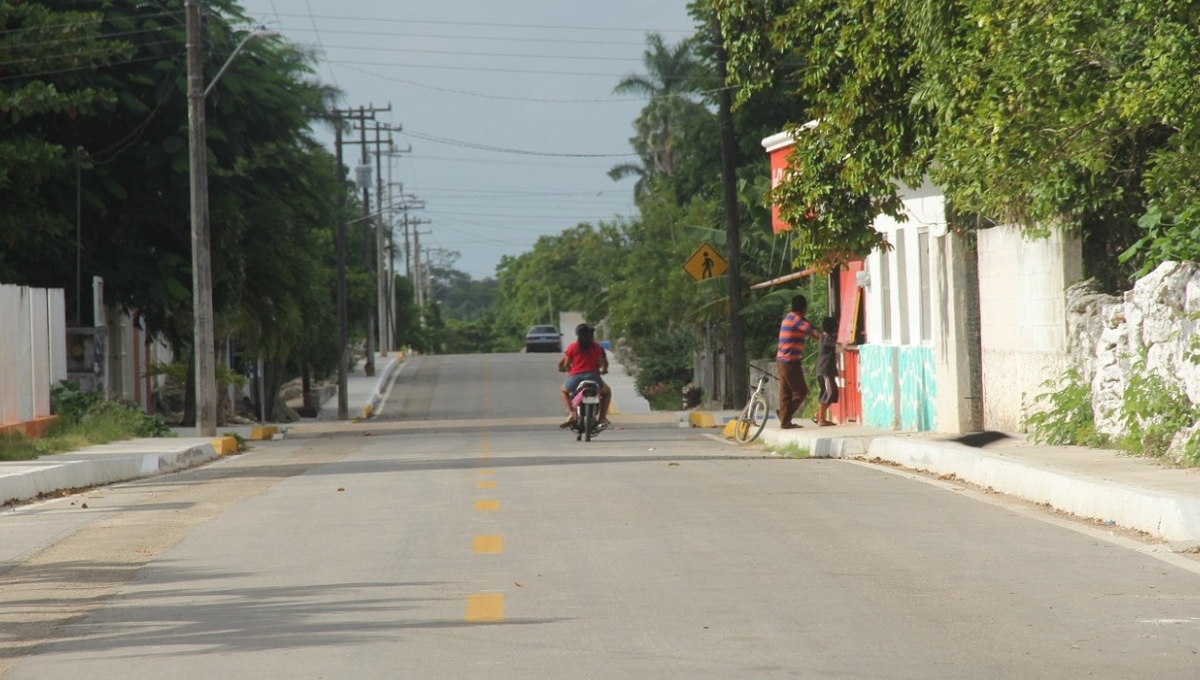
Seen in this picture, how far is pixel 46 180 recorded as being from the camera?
32844mm

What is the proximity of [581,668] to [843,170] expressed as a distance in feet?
48.4

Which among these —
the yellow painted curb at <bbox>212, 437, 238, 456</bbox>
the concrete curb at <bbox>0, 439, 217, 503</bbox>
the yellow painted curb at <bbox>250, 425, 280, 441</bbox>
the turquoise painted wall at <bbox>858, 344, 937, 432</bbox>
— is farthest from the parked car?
the turquoise painted wall at <bbox>858, 344, 937, 432</bbox>

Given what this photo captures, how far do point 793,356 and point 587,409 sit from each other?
3281mm

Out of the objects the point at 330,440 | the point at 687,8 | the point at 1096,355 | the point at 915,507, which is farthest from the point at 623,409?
the point at 915,507

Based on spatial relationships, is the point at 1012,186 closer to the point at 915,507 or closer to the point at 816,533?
the point at 915,507

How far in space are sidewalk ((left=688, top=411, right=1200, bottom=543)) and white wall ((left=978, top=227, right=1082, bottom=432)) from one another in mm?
656

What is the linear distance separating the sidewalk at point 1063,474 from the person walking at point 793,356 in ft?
7.89

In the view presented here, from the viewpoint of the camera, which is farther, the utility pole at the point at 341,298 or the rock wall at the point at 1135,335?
the utility pole at the point at 341,298

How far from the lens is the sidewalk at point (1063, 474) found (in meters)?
11.4

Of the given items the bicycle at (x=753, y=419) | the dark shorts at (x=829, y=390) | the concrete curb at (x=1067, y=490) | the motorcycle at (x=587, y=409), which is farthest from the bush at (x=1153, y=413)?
the motorcycle at (x=587, y=409)

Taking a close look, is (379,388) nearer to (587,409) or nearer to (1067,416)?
(587,409)

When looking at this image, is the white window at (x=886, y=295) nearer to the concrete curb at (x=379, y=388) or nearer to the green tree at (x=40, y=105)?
the green tree at (x=40, y=105)

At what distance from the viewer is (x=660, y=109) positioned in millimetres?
88438

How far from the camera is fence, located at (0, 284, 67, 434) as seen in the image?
74.5ft
